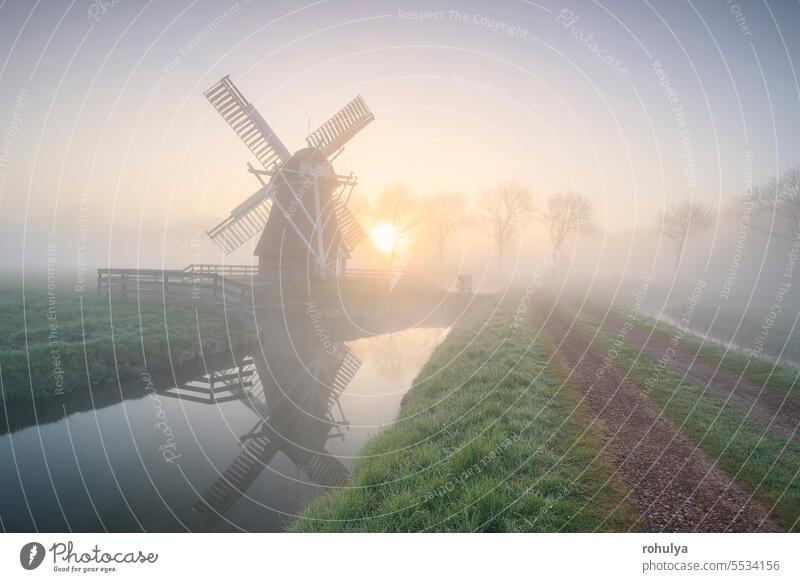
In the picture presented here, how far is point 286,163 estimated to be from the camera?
23.5 meters

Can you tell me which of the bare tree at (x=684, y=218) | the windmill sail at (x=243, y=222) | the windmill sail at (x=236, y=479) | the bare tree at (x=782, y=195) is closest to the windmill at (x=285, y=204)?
the windmill sail at (x=243, y=222)

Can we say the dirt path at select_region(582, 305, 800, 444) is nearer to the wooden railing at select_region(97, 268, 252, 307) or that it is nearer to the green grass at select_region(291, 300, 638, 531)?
the green grass at select_region(291, 300, 638, 531)

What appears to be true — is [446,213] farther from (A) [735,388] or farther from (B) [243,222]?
(A) [735,388]

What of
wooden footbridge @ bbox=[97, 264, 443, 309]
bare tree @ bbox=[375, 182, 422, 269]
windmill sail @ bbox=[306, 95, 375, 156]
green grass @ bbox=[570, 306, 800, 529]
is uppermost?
bare tree @ bbox=[375, 182, 422, 269]

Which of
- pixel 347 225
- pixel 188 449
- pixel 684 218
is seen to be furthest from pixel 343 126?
pixel 684 218

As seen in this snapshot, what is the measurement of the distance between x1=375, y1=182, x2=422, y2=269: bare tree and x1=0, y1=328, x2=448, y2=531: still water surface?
131ft

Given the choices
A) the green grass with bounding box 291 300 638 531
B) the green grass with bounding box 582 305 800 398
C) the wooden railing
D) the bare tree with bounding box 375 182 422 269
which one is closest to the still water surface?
the green grass with bounding box 291 300 638 531

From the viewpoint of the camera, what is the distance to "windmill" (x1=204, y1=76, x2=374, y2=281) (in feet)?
76.5

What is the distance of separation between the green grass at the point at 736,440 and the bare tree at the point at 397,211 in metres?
43.3

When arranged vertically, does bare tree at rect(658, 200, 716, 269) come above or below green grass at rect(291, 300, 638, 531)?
above

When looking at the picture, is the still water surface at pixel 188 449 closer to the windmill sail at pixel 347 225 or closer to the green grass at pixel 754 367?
the green grass at pixel 754 367

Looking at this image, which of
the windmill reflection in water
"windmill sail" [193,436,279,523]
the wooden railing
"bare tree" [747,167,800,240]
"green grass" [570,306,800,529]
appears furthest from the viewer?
"bare tree" [747,167,800,240]

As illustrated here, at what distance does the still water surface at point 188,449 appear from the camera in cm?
655
